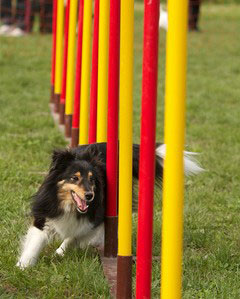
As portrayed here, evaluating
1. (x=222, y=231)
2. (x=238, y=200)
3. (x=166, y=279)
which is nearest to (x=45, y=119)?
(x=238, y=200)

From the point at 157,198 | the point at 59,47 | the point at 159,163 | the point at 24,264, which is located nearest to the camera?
the point at 24,264

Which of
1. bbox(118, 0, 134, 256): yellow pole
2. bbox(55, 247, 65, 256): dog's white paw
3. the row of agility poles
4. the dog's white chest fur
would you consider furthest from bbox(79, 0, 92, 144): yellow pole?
bbox(118, 0, 134, 256): yellow pole

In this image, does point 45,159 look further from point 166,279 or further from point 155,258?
point 166,279

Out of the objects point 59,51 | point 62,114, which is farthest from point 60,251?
point 59,51

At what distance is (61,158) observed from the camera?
4527mm

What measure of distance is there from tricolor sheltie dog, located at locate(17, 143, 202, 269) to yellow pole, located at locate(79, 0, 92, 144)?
1.32 metres

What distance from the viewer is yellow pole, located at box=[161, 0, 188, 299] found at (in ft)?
9.16

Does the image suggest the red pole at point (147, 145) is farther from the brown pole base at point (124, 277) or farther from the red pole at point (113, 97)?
the red pole at point (113, 97)

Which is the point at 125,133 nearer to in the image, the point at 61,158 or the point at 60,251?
the point at 61,158

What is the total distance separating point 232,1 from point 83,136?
72.2 ft

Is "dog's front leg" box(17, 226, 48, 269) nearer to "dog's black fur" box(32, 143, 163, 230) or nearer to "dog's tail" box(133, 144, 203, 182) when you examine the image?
"dog's black fur" box(32, 143, 163, 230)

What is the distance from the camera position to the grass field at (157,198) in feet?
13.1

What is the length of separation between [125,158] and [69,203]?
803mm

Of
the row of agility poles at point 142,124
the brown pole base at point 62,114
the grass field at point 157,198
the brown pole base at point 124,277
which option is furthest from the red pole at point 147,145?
the brown pole base at point 62,114
